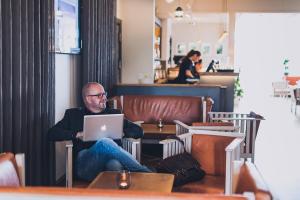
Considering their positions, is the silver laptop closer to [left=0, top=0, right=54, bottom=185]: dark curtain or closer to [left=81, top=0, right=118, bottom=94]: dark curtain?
[left=0, top=0, right=54, bottom=185]: dark curtain

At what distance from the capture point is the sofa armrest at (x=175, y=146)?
13.1ft

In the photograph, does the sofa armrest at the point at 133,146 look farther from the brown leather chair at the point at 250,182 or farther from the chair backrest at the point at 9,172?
the brown leather chair at the point at 250,182

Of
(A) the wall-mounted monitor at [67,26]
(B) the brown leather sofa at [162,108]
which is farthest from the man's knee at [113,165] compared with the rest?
(B) the brown leather sofa at [162,108]

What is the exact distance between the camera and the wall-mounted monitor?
4969 millimetres

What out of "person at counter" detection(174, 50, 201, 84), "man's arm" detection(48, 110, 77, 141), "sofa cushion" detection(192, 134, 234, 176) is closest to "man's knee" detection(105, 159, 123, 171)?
"man's arm" detection(48, 110, 77, 141)

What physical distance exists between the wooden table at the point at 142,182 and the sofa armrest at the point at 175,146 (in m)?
0.70

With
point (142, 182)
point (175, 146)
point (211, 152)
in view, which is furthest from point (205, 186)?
point (142, 182)

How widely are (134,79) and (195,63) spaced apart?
4.57 feet

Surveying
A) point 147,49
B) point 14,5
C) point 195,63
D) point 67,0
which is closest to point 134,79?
point 147,49

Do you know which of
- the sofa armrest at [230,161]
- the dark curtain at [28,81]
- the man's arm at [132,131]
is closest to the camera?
the sofa armrest at [230,161]

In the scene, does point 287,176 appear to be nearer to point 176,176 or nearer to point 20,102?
Answer: point 176,176

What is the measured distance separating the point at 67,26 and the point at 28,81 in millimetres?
1570

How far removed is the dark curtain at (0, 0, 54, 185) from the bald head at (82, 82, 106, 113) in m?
0.45

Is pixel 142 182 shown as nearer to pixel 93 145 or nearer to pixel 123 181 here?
pixel 123 181
